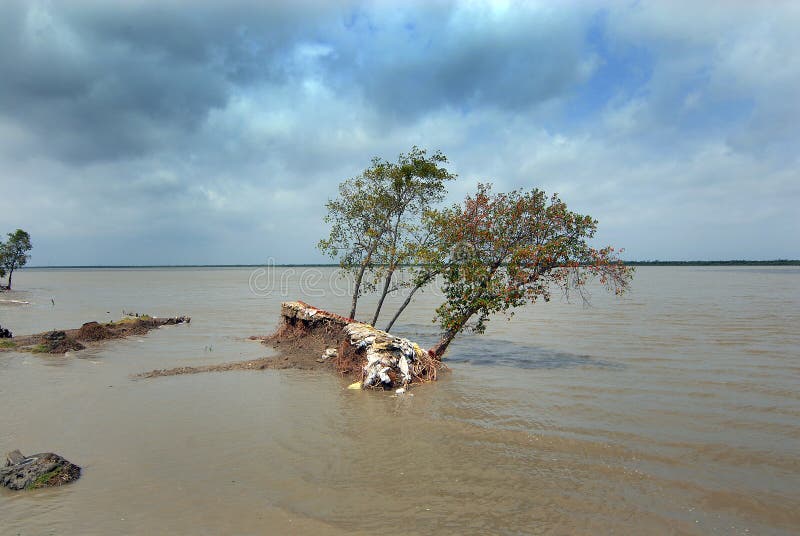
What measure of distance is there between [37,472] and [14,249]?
6645 centimetres

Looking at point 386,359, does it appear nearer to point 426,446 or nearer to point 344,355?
point 344,355

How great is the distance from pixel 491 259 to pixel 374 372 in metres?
6.26

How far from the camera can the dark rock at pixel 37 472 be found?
701 centimetres

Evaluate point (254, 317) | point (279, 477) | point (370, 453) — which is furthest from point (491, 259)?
point (254, 317)

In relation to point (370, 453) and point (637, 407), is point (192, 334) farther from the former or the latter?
point (637, 407)

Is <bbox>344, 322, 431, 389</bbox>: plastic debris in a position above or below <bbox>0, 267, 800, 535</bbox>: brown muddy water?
above

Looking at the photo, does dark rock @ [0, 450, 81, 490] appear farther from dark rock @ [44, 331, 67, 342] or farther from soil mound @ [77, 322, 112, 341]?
soil mound @ [77, 322, 112, 341]

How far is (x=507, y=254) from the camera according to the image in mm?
16688

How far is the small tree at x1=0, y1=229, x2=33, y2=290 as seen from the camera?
186 feet

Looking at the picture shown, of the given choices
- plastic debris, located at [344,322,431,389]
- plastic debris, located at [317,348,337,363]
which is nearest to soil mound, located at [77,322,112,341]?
plastic debris, located at [317,348,337,363]

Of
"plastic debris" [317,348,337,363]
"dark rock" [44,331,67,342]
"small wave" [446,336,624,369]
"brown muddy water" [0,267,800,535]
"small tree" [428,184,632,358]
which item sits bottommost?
"small wave" [446,336,624,369]

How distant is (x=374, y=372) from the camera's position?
1362cm

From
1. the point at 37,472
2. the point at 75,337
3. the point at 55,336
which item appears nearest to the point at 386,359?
the point at 37,472

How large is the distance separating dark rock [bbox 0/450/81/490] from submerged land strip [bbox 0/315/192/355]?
1247 cm
